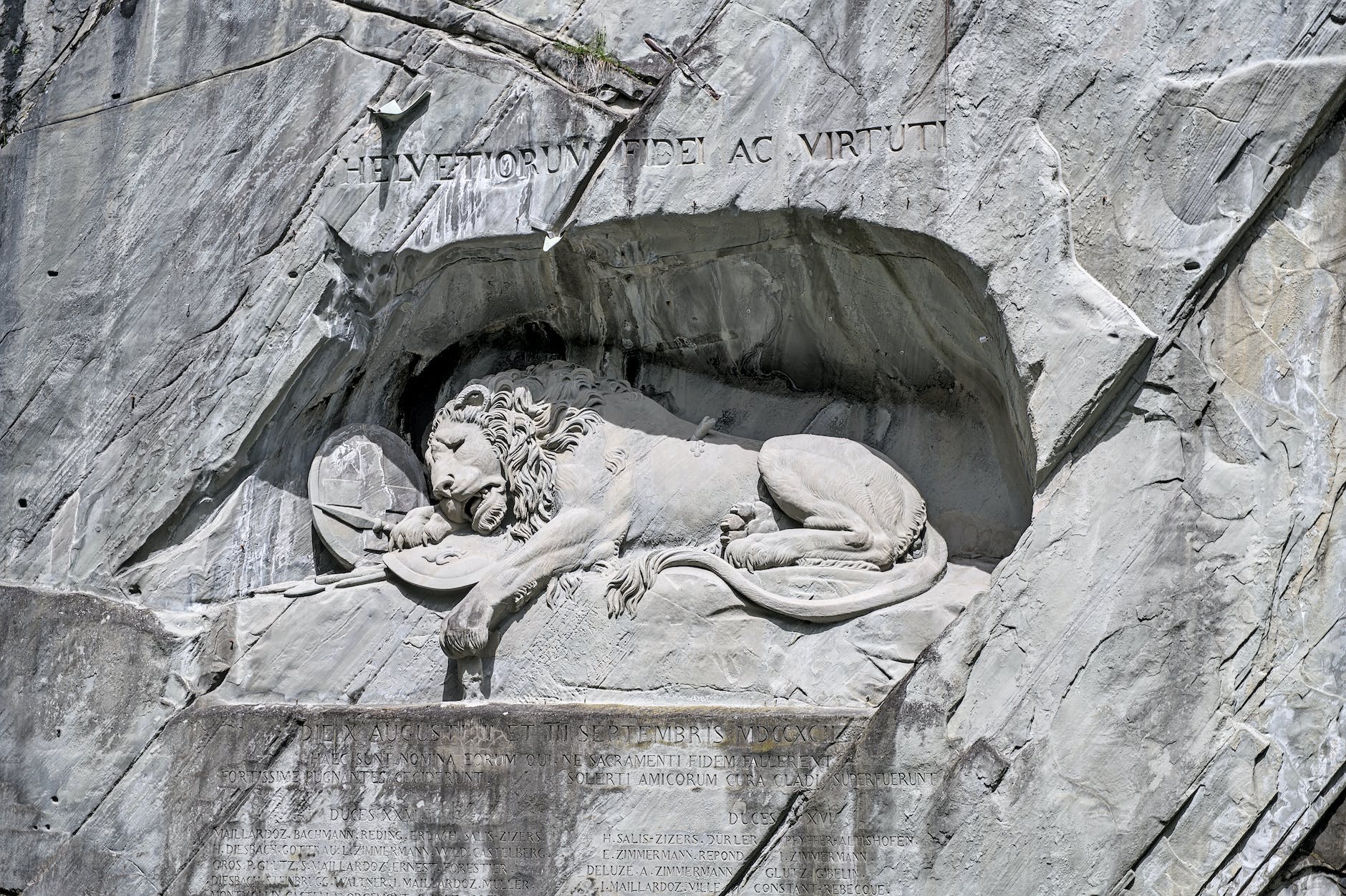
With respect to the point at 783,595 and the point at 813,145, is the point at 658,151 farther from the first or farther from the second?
the point at 783,595

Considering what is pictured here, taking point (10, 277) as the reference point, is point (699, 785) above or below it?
below

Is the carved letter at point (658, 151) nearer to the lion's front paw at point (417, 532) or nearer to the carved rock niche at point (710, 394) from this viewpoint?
the carved rock niche at point (710, 394)

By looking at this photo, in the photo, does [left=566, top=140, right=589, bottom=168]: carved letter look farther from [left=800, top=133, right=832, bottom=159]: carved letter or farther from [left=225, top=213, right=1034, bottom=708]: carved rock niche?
[left=800, top=133, right=832, bottom=159]: carved letter

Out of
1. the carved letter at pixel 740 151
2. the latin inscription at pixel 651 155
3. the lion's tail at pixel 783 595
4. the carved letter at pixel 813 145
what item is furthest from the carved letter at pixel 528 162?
the lion's tail at pixel 783 595

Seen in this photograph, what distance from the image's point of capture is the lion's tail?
6.05 m

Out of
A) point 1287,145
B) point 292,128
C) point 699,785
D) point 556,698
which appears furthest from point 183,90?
point 1287,145

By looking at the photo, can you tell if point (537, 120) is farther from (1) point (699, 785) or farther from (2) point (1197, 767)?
(2) point (1197, 767)

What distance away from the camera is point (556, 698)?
6.18m

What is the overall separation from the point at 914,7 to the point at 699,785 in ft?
10.1

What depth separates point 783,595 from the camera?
6.12m

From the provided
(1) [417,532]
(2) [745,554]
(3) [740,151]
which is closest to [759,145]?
(3) [740,151]

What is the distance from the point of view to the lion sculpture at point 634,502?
245 inches

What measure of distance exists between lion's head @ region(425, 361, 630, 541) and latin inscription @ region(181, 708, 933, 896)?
3.03ft

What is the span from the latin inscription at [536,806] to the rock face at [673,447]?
2 cm
